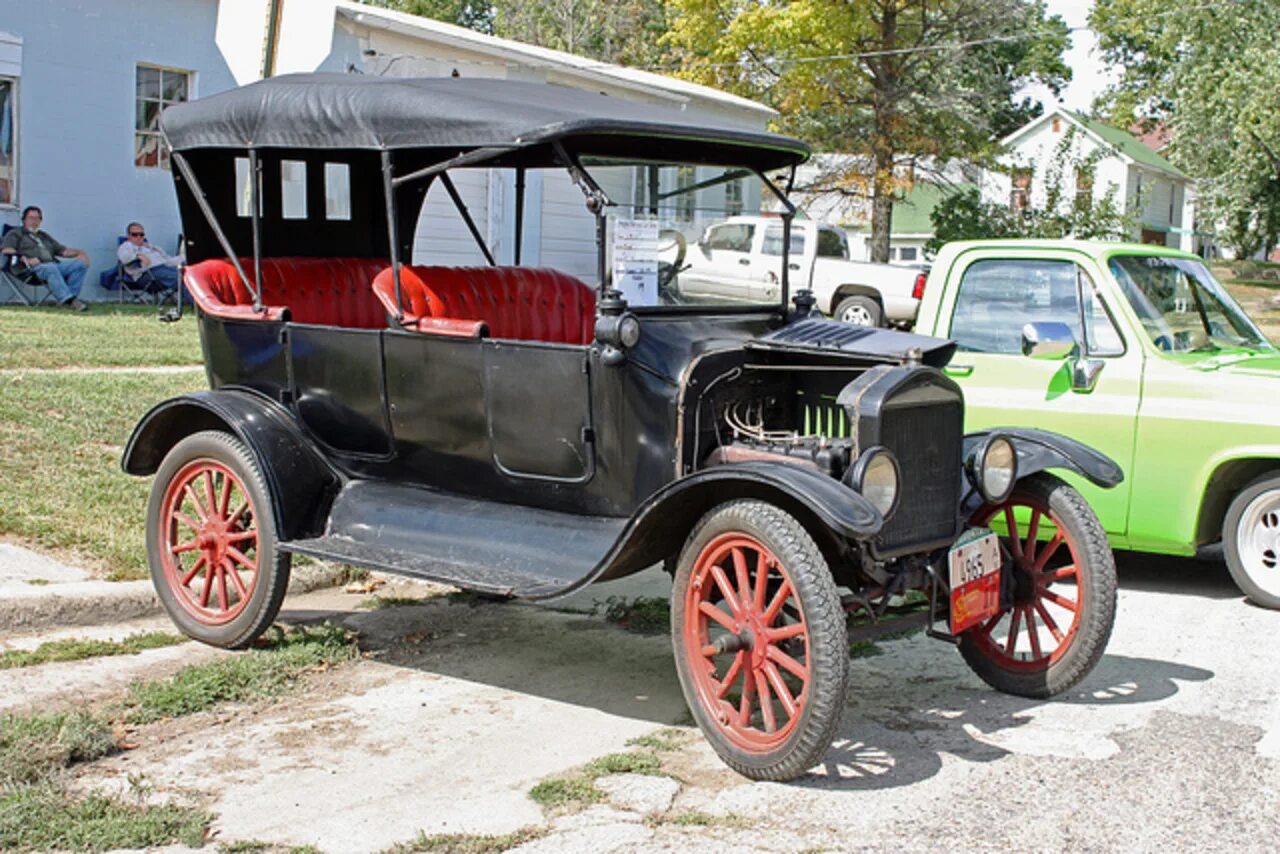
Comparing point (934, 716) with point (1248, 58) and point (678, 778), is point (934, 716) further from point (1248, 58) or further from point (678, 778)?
Result: point (1248, 58)

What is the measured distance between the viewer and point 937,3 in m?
28.5

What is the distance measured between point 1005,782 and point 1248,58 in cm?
2967

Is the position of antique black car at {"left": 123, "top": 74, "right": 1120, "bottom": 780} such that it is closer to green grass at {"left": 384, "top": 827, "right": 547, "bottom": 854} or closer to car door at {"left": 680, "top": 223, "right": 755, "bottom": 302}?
car door at {"left": 680, "top": 223, "right": 755, "bottom": 302}

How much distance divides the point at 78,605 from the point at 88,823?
2329mm

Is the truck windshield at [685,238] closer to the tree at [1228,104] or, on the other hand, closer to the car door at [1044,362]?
the car door at [1044,362]

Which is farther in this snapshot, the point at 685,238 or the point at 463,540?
the point at 685,238

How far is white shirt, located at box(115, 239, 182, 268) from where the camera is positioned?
57.3 feet

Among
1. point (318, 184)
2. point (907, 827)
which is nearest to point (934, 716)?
point (907, 827)

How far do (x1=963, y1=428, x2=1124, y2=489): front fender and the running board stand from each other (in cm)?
147

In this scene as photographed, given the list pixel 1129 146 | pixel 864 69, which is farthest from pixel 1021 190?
pixel 1129 146

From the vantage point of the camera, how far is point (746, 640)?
4723 mm

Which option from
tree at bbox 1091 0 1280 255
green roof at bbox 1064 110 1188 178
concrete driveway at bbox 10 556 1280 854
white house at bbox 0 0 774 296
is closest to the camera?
concrete driveway at bbox 10 556 1280 854

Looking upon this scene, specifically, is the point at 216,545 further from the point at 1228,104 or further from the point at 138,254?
the point at 1228,104

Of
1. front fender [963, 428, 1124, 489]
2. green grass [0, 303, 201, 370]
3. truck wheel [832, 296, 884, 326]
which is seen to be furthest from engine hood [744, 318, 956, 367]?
truck wheel [832, 296, 884, 326]
